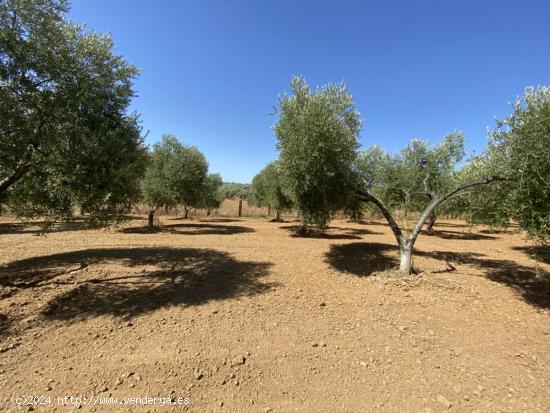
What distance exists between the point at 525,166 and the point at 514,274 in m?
6.25

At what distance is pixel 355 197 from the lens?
35.8 feet

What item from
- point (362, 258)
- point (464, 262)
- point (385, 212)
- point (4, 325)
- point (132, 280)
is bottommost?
point (4, 325)

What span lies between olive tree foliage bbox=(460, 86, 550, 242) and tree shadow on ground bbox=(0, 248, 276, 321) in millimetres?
7574

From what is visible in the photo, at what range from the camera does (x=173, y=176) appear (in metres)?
21.6

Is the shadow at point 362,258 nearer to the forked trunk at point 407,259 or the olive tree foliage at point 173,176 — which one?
the forked trunk at point 407,259

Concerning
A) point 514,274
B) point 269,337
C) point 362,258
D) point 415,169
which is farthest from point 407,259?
point 415,169

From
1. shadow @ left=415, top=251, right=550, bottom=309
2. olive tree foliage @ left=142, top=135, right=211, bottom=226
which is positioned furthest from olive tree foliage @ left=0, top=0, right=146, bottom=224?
olive tree foliage @ left=142, top=135, right=211, bottom=226

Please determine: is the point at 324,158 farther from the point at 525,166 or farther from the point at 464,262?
the point at 464,262

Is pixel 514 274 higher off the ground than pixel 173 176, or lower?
lower

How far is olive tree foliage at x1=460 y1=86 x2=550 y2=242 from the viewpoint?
669 centimetres

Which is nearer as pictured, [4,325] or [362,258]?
[4,325]

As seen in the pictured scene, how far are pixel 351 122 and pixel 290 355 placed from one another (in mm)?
8380

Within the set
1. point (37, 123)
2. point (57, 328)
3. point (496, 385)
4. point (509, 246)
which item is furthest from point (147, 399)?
point (509, 246)

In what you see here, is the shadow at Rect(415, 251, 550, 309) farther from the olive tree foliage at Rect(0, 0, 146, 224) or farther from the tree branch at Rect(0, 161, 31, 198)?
the tree branch at Rect(0, 161, 31, 198)
